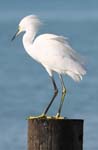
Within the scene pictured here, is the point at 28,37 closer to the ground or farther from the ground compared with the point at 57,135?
farther from the ground

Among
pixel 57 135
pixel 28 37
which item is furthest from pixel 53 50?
pixel 57 135

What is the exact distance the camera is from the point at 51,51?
1089 cm

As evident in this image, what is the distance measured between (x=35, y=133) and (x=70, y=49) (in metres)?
4.60

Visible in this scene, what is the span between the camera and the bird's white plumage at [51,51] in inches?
400

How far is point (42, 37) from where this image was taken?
35.1 feet

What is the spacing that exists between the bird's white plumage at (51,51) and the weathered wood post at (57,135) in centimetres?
398

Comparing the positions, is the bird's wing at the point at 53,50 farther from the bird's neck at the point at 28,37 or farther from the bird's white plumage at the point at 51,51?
the bird's neck at the point at 28,37

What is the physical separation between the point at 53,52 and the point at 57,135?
5.13 m

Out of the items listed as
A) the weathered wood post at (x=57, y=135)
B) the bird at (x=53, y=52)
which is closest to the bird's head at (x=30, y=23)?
the bird at (x=53, y=52)

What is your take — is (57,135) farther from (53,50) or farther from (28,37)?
(28,37)

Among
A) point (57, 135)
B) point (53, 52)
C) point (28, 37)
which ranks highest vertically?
point (28, 37)

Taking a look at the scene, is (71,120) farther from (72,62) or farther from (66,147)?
(72,62)

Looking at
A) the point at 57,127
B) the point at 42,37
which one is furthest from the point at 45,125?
the point at 42,37

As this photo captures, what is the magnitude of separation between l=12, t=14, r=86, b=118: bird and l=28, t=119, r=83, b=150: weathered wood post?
13.0ft
